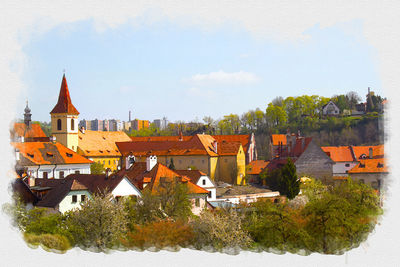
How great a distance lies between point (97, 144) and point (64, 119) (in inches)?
217

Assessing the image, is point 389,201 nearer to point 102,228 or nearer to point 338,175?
point 102,228

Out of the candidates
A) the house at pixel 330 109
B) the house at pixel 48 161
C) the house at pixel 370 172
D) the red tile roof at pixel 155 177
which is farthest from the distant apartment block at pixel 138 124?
the red tile roof at pixel 155 177

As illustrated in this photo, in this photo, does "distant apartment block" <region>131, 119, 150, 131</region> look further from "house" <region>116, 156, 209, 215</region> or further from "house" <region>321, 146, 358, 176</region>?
"house" <region>116, 156, 209, 215</region>

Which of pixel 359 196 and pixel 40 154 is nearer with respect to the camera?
pixel 359 196

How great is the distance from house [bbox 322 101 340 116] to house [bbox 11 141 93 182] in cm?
4047

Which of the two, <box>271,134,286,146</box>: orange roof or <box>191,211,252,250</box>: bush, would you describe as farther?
<box>271,134,286,146</box>: orange roof

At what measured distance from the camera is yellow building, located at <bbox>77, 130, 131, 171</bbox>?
178ft

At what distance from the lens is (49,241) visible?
18703 mm

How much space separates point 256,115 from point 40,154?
38.0 m

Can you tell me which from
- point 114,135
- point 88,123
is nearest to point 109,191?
point 114,135

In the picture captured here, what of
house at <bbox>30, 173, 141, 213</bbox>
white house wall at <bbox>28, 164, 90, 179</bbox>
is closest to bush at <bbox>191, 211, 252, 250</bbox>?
house at <bbox>30, 173, 141, 213</bbox>

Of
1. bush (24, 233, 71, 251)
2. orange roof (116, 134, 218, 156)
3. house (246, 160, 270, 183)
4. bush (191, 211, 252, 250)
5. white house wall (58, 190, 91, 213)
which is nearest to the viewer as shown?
bush (24, 233, 71, 251)

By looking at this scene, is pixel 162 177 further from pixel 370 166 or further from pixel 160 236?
pixel 370 166

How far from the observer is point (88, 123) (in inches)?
4599
